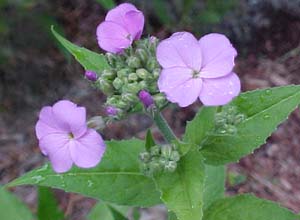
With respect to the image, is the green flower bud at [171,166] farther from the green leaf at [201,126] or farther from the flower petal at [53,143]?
the flower petal at [53,143]

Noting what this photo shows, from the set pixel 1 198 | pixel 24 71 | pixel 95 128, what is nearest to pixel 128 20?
pixel 95 128

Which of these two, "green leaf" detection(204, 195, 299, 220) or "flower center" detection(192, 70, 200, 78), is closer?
"flower center" detection(192, 70, 200, 78)

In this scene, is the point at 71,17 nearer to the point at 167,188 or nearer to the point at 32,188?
the point at 32,188

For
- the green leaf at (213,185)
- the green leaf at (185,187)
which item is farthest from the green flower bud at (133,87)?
the green leaf at (213,185)

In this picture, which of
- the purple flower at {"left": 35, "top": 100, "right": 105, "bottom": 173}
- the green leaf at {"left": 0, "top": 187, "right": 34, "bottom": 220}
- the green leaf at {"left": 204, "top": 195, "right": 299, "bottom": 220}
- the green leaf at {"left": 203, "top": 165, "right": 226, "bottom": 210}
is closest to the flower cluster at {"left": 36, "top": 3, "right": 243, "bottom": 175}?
the purple flower at {"left": 35, "top": 100, "right": 105, "bottom": 173}

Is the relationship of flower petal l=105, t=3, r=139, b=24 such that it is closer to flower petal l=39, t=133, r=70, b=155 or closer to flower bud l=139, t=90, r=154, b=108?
flower bud l=139, t=90, r=154, b=108

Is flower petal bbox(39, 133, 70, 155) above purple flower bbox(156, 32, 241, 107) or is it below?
below
